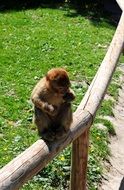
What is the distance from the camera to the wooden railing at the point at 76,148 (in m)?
3.33

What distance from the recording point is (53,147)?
153 inches

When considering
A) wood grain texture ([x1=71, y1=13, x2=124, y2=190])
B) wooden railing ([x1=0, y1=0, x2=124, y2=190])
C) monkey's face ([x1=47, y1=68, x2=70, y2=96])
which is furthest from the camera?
wood grain texture ([x1=71, y1=13, x2=124, y2=190])

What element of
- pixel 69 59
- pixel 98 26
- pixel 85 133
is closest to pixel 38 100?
pixel 85 133

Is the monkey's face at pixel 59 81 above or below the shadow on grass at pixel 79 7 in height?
above

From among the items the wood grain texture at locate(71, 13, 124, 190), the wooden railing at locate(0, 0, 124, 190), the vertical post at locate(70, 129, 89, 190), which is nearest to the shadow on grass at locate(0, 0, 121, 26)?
the wooden railing at locate(0, 0, 124, 190)

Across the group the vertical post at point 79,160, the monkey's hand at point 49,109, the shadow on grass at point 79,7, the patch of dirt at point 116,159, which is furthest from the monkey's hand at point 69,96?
the shadow on grass at point 79,7

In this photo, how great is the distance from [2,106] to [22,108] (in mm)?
347

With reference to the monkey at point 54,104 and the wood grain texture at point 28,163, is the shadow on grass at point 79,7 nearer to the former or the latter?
the monkey at point 54,104

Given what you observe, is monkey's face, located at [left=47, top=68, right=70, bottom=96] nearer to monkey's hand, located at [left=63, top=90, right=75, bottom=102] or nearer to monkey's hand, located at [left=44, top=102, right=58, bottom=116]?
monkey's hand, located at [left=63, top=90, right=75, bottom=102]

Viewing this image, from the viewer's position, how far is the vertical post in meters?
5.17

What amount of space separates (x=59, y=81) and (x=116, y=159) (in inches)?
157

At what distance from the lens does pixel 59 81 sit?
395cm

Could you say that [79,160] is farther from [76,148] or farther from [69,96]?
[69,96]

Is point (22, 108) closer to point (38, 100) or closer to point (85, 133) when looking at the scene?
point (85, 133)
